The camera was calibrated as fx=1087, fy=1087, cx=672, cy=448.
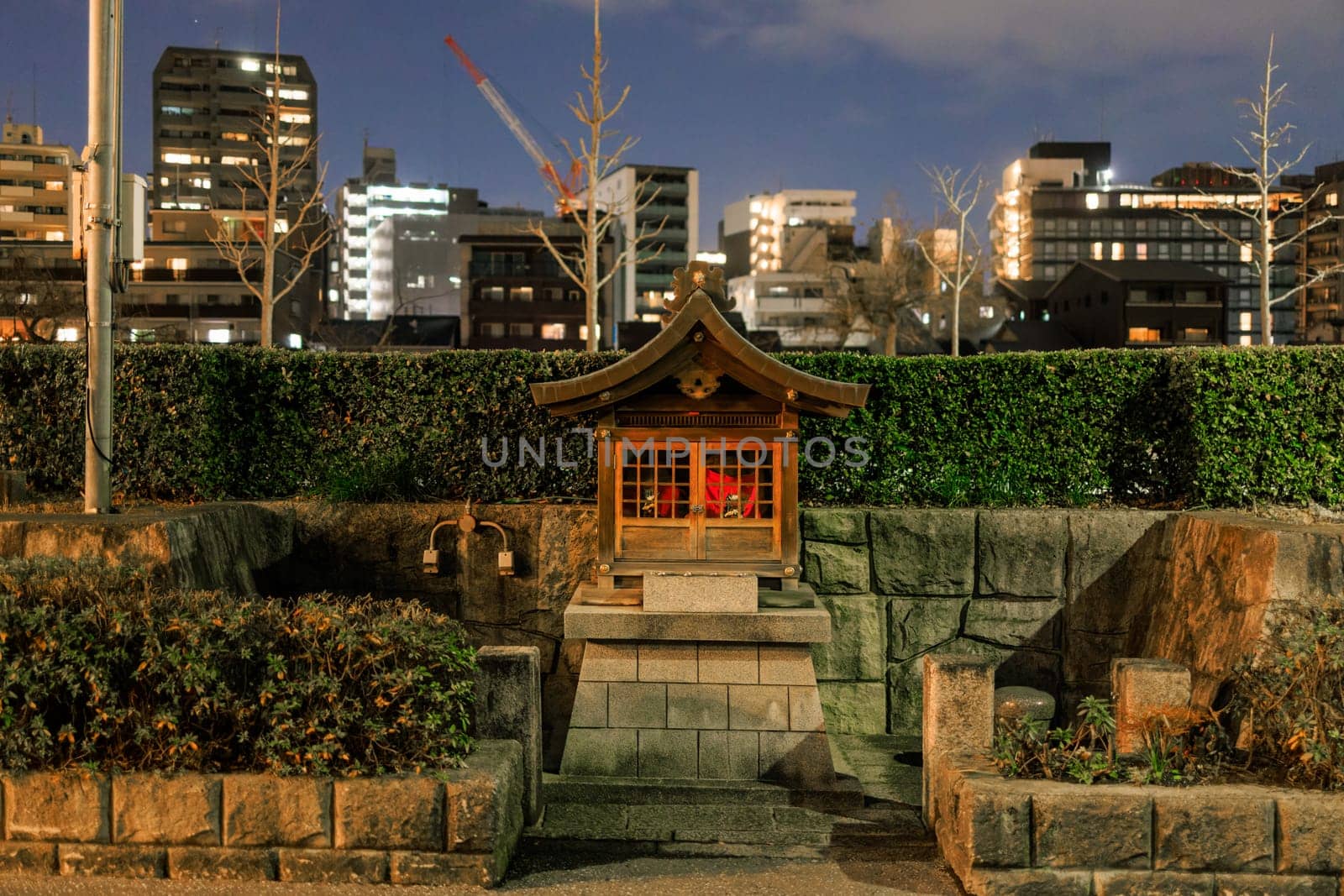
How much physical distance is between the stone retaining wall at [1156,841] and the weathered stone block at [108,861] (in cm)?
453

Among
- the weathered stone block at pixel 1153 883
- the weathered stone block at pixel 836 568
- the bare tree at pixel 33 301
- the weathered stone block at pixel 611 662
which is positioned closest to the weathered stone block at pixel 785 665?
the weathered stone block at pixel 611 662

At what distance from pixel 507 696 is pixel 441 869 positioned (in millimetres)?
1254

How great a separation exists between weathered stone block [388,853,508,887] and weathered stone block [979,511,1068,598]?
6.73m

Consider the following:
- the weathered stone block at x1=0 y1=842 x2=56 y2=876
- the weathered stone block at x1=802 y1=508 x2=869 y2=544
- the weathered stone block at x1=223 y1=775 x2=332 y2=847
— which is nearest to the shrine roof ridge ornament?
the weathered stone block at x1=802 y1=508 x2=869 y2=544

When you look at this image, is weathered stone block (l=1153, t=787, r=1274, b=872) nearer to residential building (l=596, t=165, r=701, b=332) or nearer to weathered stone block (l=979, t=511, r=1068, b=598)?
weathered stone block (l=979, t=511, r=1068, b=598)

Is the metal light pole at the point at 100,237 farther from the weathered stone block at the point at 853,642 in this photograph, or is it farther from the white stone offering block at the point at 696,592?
the weathered stone block at the point at 853,642

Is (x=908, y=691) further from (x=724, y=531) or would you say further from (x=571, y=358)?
(x=571, y=358)

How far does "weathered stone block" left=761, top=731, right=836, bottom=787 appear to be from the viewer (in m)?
8.80

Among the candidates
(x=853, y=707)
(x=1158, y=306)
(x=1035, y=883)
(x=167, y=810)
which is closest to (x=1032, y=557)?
(x=853, y=707)

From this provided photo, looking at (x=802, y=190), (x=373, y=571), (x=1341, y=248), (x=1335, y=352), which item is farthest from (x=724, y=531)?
(x=802, y=190)

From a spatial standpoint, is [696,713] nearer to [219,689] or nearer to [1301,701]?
[219,689]

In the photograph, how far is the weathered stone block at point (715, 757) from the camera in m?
8.94

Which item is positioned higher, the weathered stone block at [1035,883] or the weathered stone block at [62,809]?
the weathered stone block at [62,809]

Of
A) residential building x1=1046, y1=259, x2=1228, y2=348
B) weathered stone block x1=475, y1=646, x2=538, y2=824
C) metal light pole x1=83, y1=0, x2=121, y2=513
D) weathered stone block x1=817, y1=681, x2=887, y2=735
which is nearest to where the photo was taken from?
weathered stone block x1=475, y1=646, x2=538, y2=824
